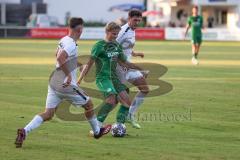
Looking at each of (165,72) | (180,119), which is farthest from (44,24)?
(180,119)

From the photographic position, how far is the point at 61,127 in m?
13.7

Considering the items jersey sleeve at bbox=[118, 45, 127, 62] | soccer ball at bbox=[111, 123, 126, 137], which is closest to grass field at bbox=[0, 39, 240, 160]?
soccer ball at bbox=[111, 123, 126, 137]

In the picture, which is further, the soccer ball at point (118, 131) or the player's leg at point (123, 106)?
the player's leg at point (123, 106)

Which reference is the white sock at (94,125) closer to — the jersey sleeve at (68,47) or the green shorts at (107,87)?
the green shorts at (107,87)

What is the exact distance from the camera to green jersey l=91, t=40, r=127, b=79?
41.9 feet

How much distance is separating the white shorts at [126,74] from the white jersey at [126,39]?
0.85 ft

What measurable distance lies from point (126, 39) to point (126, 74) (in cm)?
64

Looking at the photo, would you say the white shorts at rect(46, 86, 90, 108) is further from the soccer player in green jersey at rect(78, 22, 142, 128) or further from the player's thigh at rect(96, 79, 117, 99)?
the player's thigh at rect(96, 79, 117, 99)

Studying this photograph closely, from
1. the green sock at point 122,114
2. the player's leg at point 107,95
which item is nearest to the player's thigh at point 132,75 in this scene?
the green sock at point 122,114

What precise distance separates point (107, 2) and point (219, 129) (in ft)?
272

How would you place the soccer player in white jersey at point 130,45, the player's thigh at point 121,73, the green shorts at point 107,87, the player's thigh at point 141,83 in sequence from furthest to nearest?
the player's thigh at point 141,83 < the soccer player in white jersey at point 130,45 < the player's thigh at point 121,73 < the green shorts at point 107,87

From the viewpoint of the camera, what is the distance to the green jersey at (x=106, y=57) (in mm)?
12781

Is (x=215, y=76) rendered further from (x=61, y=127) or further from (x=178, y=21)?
(x=178, y=21)

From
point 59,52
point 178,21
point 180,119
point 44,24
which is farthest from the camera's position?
point 178,21
